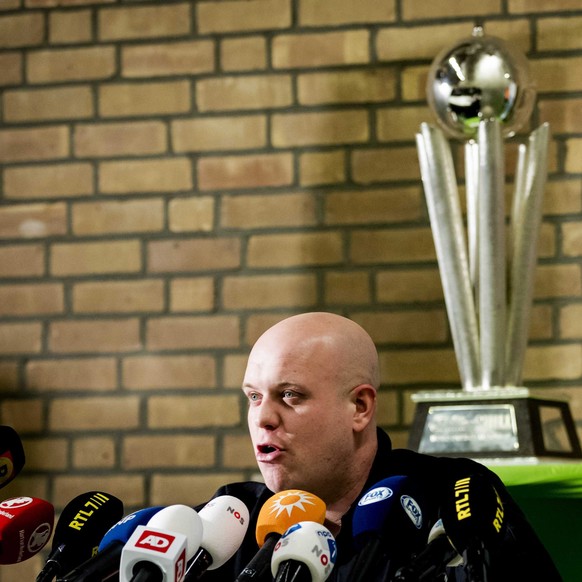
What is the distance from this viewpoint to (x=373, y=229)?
8.98ft

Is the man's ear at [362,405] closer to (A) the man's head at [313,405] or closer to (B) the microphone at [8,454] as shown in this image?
(A) the man's head at [313,405]

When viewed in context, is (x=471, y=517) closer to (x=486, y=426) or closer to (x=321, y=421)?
(x=321, y=421)

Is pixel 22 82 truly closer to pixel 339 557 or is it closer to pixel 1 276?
pixel 1 276

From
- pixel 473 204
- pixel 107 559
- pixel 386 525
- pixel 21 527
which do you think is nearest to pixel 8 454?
pixel 21 527

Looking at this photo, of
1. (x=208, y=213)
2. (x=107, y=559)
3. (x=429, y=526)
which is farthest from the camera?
(x=208, y=213)

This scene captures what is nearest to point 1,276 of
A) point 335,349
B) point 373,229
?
point 373,229

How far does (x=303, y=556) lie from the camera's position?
987 millimetres

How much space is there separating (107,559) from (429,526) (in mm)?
429

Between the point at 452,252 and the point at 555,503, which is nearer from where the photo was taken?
the point at 555,503

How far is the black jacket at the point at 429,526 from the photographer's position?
1.25 m

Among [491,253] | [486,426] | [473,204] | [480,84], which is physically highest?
[480,84]

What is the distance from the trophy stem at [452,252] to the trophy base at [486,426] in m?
0.07

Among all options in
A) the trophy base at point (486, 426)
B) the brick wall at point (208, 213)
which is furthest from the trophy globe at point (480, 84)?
the trophy base at point (486, 426)

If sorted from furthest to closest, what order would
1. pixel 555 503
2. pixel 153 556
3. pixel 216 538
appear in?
pixel 555 503, pixel 216 538, pixel 153 556
